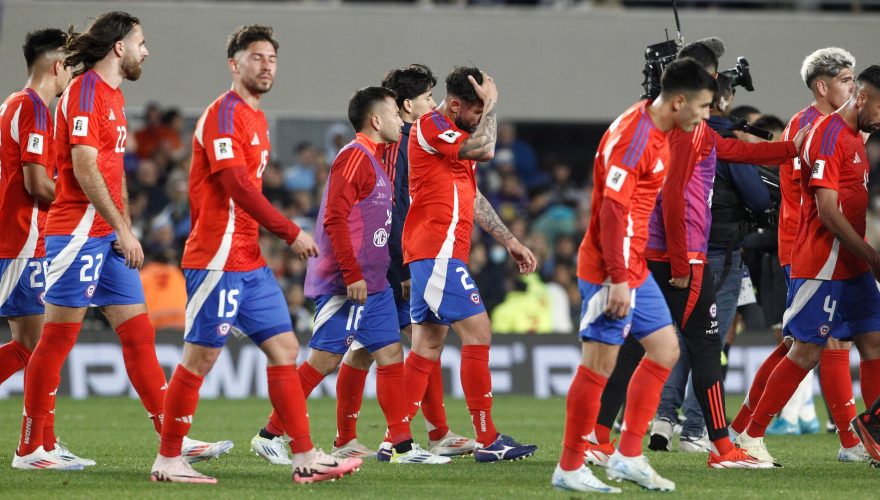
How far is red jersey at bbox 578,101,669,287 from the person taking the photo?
20.7 feet

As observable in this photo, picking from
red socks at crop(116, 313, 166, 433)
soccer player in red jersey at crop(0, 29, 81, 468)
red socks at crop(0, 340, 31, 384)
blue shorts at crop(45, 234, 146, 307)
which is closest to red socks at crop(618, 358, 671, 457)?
red socks at crop(116, 313, 166, 433)

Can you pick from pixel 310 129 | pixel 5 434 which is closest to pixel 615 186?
pixel 5 434

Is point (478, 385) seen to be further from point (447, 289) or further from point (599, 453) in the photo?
point (599, 453)

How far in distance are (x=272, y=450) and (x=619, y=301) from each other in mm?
2799

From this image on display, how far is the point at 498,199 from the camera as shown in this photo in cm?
1881

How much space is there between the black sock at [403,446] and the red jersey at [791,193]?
105 inches

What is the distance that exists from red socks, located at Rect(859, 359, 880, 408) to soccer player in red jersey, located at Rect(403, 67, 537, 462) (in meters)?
2.12

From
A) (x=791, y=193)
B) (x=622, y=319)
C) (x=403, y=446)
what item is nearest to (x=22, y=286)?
(x=403, y=446)

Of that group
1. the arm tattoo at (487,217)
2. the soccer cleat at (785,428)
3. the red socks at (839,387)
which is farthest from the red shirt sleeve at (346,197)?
the soccer cleat at (785,428)

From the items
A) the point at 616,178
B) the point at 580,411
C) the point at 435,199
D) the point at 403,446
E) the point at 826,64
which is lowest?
the point at 403,446

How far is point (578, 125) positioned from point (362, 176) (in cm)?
1450

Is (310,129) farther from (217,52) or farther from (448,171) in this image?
(448,171)

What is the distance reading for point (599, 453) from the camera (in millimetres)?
7734

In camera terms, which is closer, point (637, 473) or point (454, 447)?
point (637, 473)
